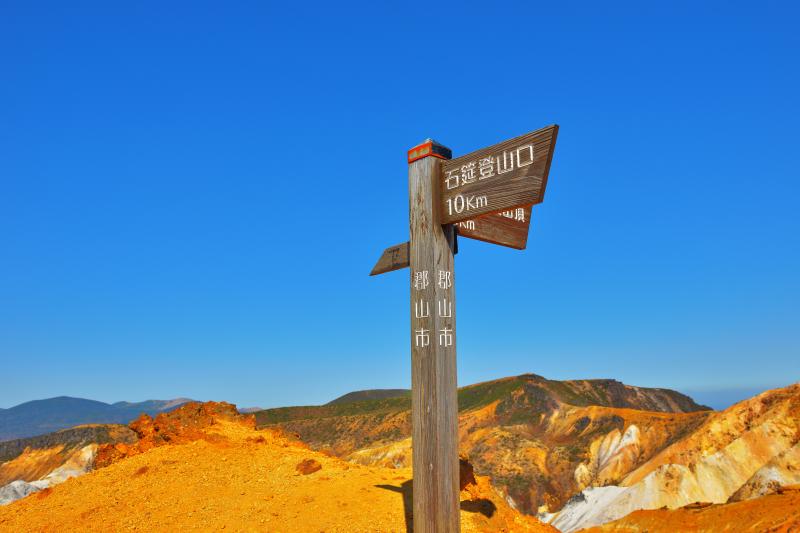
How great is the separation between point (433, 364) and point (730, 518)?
1289cm

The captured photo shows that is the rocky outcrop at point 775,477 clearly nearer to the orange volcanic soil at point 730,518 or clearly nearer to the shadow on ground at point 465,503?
the orange volcanic soil at point 730,518

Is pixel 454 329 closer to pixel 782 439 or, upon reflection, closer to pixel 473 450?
pixel 782 439

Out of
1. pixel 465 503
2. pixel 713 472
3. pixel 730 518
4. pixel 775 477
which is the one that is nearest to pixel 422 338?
pixel 465 503

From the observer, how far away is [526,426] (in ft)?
162

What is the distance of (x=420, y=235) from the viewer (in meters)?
5.28

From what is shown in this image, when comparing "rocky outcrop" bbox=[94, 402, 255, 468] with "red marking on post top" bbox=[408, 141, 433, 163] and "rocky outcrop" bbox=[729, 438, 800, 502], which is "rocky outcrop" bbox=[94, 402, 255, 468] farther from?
"rocky outcrop" bbox=[729, 438, 800, 502]

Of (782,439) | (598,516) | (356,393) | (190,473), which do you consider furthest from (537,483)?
(356,393)

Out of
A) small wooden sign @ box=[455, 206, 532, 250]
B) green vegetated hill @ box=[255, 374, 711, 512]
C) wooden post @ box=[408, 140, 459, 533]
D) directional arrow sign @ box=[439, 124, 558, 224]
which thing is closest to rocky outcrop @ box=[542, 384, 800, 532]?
green vegetated hill @ box=[255, 374, 711, 512]

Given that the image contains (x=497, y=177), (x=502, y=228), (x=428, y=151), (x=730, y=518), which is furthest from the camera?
(x=730, y=518)

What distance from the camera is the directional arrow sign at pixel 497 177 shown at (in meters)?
4.55

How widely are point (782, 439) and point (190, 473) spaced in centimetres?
2461

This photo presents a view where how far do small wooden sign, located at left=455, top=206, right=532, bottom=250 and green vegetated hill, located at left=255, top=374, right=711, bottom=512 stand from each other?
33.9 meters

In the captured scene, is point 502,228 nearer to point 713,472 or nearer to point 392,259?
point 392,259

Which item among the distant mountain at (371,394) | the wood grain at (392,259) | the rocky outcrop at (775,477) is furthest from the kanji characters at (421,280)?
the distant mountain at (371,394)
